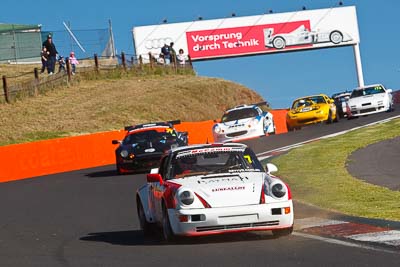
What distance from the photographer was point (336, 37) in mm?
77562

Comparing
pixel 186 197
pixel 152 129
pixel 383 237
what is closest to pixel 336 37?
pixel 152 129

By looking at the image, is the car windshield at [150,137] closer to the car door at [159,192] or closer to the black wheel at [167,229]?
the car door at [159,192]

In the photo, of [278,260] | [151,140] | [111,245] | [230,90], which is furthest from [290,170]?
[230,90]

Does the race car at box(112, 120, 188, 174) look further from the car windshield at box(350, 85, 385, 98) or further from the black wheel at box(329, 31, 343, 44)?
the black wheel at box(329, 31, 343, 44)

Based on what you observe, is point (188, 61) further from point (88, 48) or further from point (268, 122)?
point (268, 122)

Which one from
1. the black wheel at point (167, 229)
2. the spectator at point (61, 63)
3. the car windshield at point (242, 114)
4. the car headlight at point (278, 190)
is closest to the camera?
the car headlight at point (278, 190)

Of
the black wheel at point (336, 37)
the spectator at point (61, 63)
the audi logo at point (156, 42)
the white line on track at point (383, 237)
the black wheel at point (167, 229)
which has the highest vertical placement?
the audi logo at point (156, 42)

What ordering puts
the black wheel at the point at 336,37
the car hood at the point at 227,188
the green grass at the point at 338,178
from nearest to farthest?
the car hood at the point at 227,188
the green grass at the point at 338,178
the black wheel at the point at 336,37

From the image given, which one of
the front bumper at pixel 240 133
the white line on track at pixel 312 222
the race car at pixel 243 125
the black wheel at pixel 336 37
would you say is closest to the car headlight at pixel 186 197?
the white line on track at pixel 312 222

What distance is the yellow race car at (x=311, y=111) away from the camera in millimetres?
37750

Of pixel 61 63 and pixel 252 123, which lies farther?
pixel 61 63

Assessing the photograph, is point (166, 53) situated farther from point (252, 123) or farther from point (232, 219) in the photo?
point (232, 219)

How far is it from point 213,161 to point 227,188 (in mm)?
1216

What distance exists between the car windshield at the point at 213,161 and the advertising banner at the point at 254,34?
63.3 m
